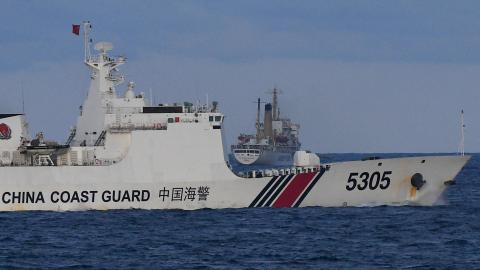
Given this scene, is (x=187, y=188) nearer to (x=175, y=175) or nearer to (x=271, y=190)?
(x=175, y=175)

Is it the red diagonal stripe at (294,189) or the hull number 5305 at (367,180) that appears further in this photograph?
the hull number 5305 at (367,180)

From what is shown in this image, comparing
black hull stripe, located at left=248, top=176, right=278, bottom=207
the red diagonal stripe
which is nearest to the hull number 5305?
the red diagonal stripe

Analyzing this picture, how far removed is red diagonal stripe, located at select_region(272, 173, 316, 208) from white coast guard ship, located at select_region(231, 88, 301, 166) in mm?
101602

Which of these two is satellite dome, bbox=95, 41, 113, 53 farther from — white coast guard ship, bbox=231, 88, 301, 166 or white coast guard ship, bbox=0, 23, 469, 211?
white coast guard ship, bbox=231, 88, 301, 166

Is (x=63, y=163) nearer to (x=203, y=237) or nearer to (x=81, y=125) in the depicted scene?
(x=81, y=125)

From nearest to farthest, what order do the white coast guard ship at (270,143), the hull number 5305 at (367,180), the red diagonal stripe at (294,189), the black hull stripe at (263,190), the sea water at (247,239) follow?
the sea water at (247,239) < the black hull stripe at (263,190) < the red diagonal stripe at (294,189) < the hull number 5305 at (367,180) < the white coast guard ship at (270,143)

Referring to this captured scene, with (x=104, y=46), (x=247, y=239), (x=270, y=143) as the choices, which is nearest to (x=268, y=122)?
(x=270, y=143)

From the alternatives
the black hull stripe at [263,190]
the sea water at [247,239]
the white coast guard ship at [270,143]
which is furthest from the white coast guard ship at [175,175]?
the white coast guard ship at [270,143]

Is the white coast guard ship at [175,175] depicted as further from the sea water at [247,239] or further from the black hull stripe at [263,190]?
the sea water at [247,239]

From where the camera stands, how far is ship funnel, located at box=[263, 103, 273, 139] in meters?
152

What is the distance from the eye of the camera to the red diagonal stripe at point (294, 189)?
45.4 m

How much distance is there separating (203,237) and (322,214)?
8.63m

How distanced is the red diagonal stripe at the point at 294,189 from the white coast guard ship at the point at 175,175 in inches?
1.7

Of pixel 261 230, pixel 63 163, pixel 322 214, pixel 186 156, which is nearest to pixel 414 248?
pixel 261 230
